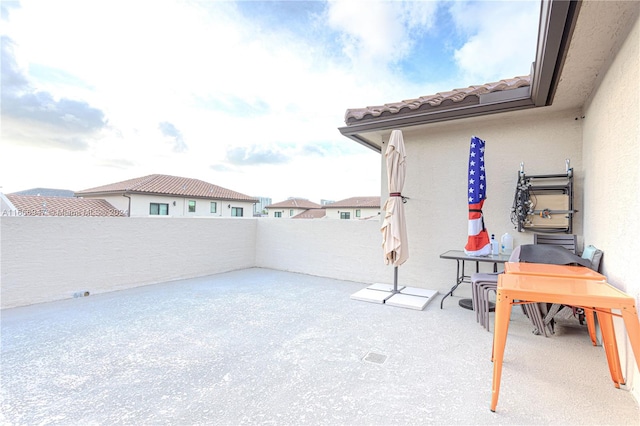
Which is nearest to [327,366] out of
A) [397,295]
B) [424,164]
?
[397,295]

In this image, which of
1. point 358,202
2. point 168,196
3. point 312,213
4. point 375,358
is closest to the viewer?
point 375,358

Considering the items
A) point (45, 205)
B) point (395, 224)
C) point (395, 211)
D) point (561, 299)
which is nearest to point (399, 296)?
point (395, 224)

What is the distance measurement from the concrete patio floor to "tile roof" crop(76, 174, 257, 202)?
15.2 metres

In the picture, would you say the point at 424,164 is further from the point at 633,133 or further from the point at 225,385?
the point at 225,385

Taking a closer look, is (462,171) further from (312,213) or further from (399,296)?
(312,213)

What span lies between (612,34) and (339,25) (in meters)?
5.31

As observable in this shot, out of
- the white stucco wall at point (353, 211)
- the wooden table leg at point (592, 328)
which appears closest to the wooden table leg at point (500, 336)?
the wooden table leg at point (592, 328)

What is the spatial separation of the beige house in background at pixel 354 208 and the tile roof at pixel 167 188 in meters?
10.7

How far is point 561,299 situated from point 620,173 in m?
1.46

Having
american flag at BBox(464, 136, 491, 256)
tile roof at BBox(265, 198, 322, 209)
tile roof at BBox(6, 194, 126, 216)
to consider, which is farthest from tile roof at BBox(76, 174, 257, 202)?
american flag at BBox(464, 136, 491, 256)

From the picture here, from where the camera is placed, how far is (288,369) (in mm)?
2354

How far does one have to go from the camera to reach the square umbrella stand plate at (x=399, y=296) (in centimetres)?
415

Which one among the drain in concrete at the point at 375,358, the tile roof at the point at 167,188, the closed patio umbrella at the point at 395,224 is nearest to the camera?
the drain in concrete at the point at 375,358

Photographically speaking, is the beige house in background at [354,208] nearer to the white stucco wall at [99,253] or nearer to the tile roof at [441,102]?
the white stucco wall at [99,253]
